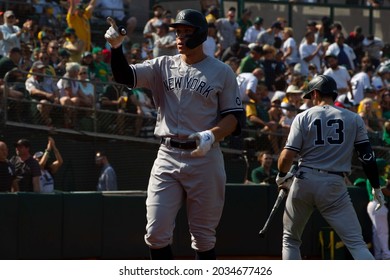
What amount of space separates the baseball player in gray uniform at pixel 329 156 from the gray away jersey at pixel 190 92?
139 centimetres

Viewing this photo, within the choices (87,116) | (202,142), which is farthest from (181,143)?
(87,116)

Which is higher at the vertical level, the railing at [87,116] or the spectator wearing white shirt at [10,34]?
the spectator wearing white shirt at [10,34]

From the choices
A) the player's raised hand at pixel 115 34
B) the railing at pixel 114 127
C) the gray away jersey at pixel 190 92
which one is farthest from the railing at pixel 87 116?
the player's raised hand at pixel 115 34

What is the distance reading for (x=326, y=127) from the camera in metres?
8.59

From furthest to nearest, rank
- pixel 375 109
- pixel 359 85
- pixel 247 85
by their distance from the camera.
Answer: pixel 359 85, pixel 375 109, pixel 247 85

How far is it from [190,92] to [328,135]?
71.5 inches

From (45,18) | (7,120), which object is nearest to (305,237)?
(7,120)

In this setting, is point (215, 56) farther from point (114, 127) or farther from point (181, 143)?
point (181, 143)

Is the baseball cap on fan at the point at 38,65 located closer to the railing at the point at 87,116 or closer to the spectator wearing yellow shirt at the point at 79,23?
the railing at the point at 87,116

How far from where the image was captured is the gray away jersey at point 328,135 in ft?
28.2

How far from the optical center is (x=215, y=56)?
1831 cm

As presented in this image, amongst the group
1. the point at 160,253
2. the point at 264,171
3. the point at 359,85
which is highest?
the point at 359,85

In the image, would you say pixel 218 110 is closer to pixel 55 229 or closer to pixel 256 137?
pixel 55 229

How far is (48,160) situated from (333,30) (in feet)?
31.9
